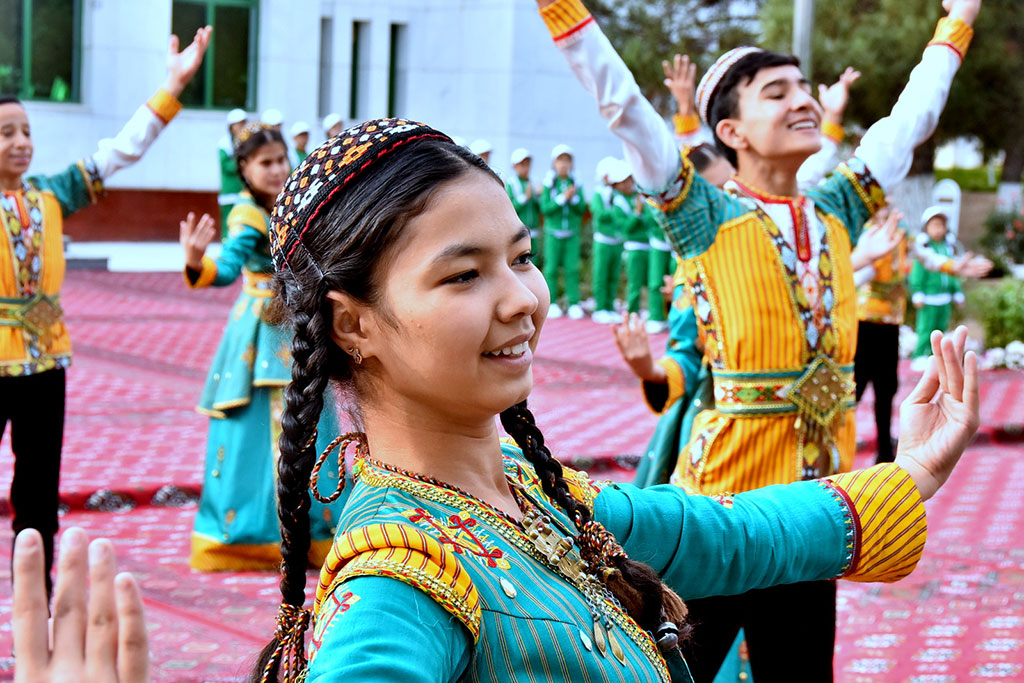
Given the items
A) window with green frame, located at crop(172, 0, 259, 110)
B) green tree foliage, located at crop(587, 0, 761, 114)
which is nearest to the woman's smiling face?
window with green frame, located at crop(172, 0, 259, 110)

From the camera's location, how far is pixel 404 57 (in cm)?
2134

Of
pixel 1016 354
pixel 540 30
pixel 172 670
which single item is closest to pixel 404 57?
pixel 540 30

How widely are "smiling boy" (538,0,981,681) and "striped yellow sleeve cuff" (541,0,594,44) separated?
184 mm

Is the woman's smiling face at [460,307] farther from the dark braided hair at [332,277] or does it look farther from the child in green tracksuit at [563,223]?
the child in green tracksuit at [563,223]

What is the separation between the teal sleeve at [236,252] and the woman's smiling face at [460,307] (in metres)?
3.77

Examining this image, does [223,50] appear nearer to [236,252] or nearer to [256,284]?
[256,284]

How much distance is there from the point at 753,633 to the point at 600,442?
16.2 feet

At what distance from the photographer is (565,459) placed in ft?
24.1

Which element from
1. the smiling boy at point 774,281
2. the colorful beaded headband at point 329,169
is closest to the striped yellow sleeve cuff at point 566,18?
the smiling boy at point 774,281

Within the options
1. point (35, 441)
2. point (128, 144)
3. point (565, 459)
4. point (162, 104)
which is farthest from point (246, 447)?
point (565, 459)

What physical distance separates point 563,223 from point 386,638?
14472 mm

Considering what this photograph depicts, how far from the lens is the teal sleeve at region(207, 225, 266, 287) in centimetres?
524

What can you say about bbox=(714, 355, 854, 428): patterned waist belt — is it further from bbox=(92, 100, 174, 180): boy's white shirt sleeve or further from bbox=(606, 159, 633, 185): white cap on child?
bbox=(606, 159, 633, 185): white cap on child

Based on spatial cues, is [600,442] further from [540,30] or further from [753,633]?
[540,30]
